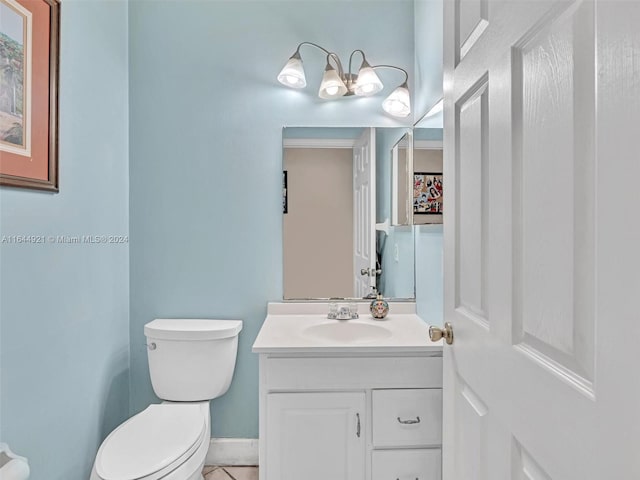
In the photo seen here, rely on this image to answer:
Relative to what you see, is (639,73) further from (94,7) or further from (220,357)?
(94,7)

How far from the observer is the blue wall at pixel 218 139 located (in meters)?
2.00

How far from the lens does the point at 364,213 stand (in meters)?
2.02

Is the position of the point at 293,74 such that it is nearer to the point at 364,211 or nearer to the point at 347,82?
the point at 347,82

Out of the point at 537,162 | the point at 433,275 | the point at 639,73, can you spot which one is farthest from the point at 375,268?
the point at 639,73

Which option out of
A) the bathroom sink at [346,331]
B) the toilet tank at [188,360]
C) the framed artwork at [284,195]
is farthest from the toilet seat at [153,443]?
the framed artwork at [284,195]

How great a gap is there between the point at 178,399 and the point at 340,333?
2.58ft

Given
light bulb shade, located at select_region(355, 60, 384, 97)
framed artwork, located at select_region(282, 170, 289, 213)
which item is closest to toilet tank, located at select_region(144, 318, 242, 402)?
framed artwork, located at select_region(282, 170, 289, 213)

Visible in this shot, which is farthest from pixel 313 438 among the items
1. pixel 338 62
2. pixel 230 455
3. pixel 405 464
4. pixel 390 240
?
pixel 338 62

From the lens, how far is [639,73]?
40 centimetres

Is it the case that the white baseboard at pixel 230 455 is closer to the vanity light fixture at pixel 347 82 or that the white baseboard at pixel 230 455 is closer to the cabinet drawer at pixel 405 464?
the cabinet drawer at pixel 405 464

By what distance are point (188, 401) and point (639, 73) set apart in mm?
1896

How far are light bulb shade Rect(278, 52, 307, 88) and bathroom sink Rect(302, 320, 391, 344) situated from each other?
3.80ft

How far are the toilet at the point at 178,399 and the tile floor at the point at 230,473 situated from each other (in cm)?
41

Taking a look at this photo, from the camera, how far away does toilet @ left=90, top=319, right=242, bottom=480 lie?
1.33 metres
